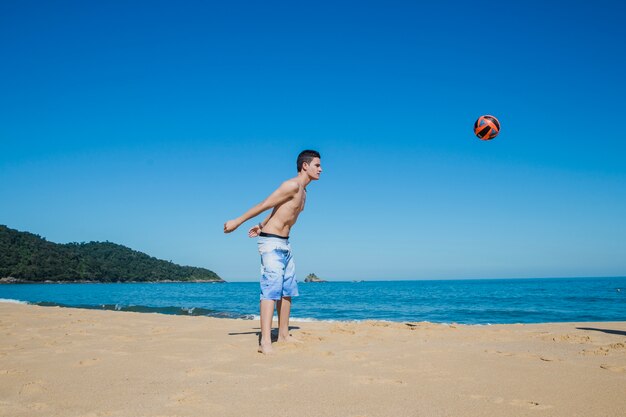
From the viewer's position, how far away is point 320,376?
3264 millimetres

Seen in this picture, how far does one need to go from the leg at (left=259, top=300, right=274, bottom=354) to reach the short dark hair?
5.40 ft

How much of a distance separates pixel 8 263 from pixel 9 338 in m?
102

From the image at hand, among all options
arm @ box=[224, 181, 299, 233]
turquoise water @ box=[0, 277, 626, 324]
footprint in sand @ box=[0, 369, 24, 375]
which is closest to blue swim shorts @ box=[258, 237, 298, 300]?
arm @ box=[224, 181, 299, 233]

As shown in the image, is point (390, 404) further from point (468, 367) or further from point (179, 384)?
point (179, 384)

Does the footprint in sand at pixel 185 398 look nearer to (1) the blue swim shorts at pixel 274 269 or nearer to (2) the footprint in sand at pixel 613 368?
(1) the blue swim shorts at pixel 274 269

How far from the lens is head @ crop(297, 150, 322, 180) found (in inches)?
198

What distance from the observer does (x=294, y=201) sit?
487 centimetres

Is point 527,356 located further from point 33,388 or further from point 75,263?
point 75,263

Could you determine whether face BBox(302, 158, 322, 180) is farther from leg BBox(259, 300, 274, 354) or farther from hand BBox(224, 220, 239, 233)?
leg BBox(259, 300, 274, 354)

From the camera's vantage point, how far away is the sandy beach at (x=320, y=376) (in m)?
2.48

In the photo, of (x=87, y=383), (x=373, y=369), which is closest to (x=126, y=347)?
(x=87, y=383)

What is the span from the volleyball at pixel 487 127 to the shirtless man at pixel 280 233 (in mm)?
4383

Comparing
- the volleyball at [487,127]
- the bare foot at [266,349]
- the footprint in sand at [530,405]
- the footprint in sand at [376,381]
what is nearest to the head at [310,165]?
the bare foot at [266,349]

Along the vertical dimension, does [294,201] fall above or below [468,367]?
above
